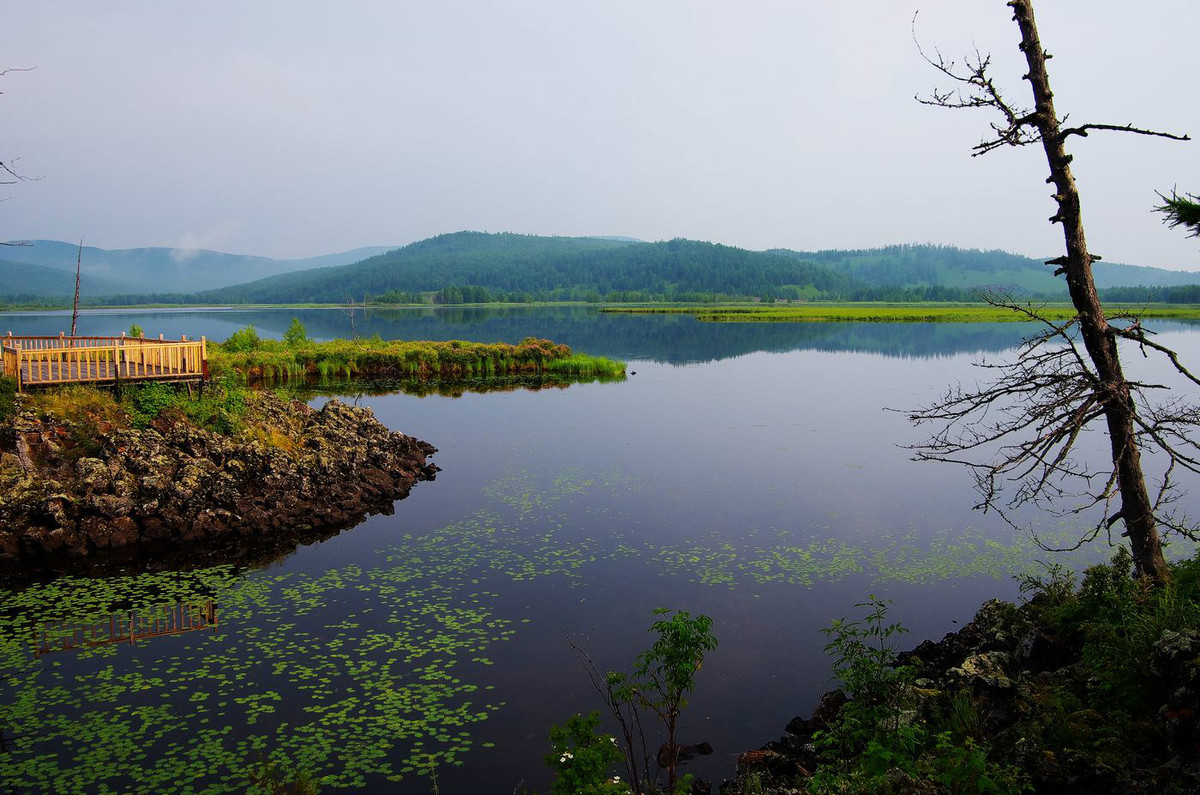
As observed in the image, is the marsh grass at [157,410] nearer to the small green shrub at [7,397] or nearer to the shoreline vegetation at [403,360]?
the small green shrub at [7,397]

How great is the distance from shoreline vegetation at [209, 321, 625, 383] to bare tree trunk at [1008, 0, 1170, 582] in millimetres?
43777

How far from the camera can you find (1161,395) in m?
40.2

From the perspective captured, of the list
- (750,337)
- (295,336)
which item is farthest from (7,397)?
(750,337)

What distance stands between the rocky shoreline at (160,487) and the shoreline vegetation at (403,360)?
2917cm

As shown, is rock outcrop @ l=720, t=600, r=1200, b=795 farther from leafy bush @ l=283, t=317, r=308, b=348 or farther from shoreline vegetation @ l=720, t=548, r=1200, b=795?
leafy bush @ l=283, t=317, r=308, b=348

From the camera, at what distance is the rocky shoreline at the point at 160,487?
17.5 meters

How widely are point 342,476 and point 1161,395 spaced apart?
42.1m

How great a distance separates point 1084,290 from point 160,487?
20.2 metres

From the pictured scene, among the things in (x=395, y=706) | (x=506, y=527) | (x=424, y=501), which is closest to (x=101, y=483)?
(x=424, y=501)

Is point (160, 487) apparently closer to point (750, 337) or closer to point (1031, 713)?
point (1031, 713)

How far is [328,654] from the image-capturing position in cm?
1250

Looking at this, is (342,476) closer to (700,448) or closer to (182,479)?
(182,479)

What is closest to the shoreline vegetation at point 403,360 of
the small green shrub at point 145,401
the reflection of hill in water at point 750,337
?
the reflection of hill in water at point 750,337

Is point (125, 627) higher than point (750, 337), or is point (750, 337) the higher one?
point (750, 337)
